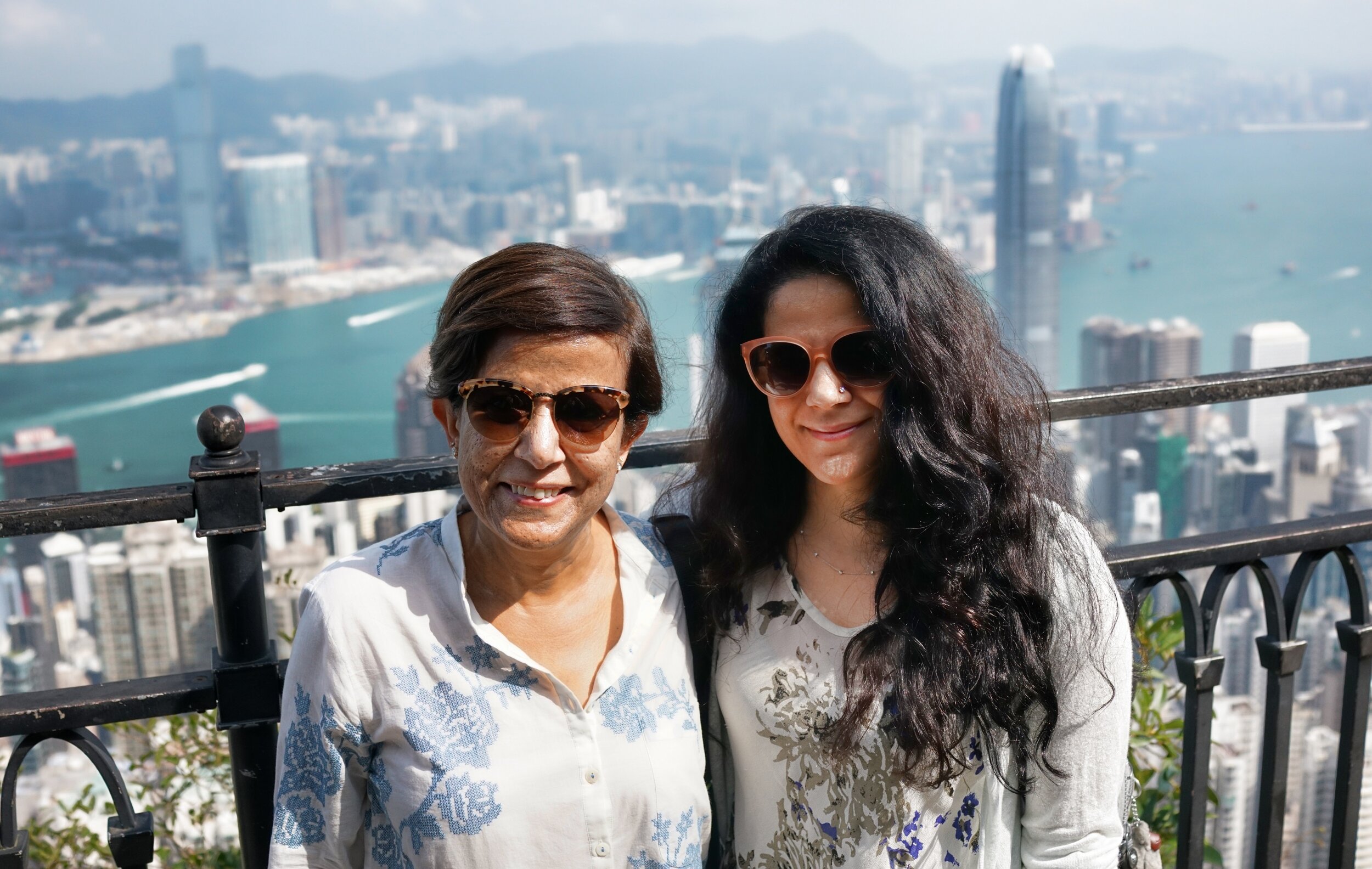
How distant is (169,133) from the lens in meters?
44.8

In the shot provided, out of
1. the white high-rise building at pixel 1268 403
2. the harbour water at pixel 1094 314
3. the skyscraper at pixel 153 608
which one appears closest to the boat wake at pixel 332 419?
the harbour water at pixel 1094 314

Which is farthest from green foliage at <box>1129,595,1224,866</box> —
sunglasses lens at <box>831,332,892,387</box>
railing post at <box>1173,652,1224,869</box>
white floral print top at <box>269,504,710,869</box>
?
white floral print top at <box>269,504,710,869</box>

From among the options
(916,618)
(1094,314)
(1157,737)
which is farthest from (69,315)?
(916,618)

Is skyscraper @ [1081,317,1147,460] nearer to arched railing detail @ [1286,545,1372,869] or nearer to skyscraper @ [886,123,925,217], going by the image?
skyscraper @ [886,123,925,217]

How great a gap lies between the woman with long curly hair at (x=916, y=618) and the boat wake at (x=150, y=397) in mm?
38647

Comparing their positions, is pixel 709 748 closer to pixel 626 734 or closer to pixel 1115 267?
pixel 626 734

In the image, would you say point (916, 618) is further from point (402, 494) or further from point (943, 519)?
point (402, 494)

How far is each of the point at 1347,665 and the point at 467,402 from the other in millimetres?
1625

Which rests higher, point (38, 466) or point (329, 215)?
point (329, 215)

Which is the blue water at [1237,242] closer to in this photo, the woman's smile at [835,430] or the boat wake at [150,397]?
the boat wake at [150,397]

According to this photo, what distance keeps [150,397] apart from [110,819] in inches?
1559

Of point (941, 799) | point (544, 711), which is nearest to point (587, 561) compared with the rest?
A: point (544, 711)

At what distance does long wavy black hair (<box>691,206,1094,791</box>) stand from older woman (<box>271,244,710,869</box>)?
21 centimetres

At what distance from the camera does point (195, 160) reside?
146 ft
